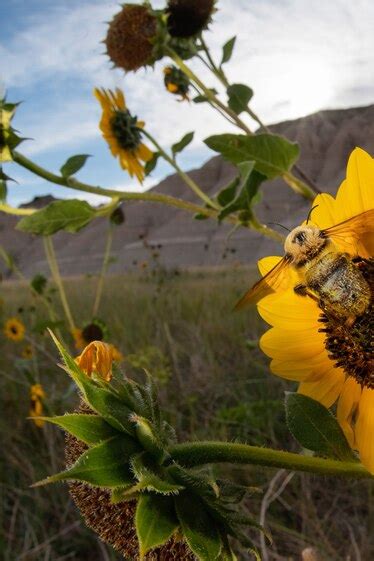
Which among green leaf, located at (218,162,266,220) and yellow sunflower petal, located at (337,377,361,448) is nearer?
yellow sunflower petal, located at (337,377,361,448)

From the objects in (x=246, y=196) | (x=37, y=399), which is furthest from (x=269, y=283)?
(x=37, y=399)

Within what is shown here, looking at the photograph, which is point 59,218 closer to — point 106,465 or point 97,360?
point 97,360

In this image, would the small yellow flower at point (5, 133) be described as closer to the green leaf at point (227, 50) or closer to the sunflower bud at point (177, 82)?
the green leaf at point (227, 50)

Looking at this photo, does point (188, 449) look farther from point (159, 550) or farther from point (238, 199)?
point (238, 199)

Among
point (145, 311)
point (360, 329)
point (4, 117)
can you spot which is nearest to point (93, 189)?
point (4, 117)

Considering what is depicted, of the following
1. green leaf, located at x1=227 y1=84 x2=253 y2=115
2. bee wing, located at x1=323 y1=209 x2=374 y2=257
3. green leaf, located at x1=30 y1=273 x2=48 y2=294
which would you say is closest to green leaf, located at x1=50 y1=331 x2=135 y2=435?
bee wing, located at x1=323 y1=209 x2=374 y2=257

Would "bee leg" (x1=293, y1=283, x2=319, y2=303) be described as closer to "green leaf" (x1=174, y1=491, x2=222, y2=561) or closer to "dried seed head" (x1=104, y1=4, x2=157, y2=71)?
"green leaf" (x1=174, y1=491, x2=222, y2=561)

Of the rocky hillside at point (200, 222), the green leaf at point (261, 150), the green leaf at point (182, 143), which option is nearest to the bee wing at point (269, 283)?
the green leaf at point (261, 150)
